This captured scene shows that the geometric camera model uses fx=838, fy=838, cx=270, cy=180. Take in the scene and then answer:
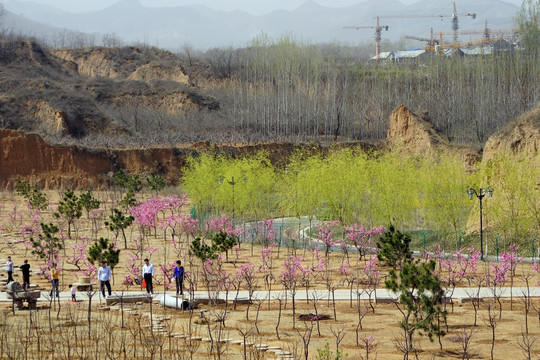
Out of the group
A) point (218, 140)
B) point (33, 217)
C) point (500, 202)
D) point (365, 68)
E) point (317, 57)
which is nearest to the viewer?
point (500, 202)

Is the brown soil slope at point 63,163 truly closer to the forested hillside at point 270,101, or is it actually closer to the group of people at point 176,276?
the forested hillside at point 270,101

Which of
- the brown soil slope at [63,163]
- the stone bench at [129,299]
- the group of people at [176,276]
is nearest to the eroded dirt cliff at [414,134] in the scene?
the brown soil slope at [63,163]

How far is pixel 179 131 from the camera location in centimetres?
10219

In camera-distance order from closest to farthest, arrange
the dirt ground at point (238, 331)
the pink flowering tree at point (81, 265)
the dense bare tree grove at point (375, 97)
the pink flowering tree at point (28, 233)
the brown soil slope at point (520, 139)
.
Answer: the dirt ground at point (238, 331), the pink flowering tree at point (81, 265), the brown soil slope at point (520, 139), the pink flowering tree at point (28, 233), the dense bare tree grove at point (375, 97)

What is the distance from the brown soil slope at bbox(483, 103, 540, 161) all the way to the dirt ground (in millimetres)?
15804

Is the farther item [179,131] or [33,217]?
[179,131]

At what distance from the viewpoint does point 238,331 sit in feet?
74.3

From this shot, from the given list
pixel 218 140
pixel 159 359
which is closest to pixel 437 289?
pixel 159 359

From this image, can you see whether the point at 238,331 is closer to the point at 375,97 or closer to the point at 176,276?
the point at 176,276

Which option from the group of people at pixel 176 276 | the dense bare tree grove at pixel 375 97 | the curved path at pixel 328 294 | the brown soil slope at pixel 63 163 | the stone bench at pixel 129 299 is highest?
the dense bare tree grove at pixel 375 97

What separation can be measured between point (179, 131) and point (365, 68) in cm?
3676

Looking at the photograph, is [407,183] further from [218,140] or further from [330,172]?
[218,140]

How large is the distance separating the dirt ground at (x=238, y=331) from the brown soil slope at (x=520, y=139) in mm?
15804

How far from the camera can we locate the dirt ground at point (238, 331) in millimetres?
20000
